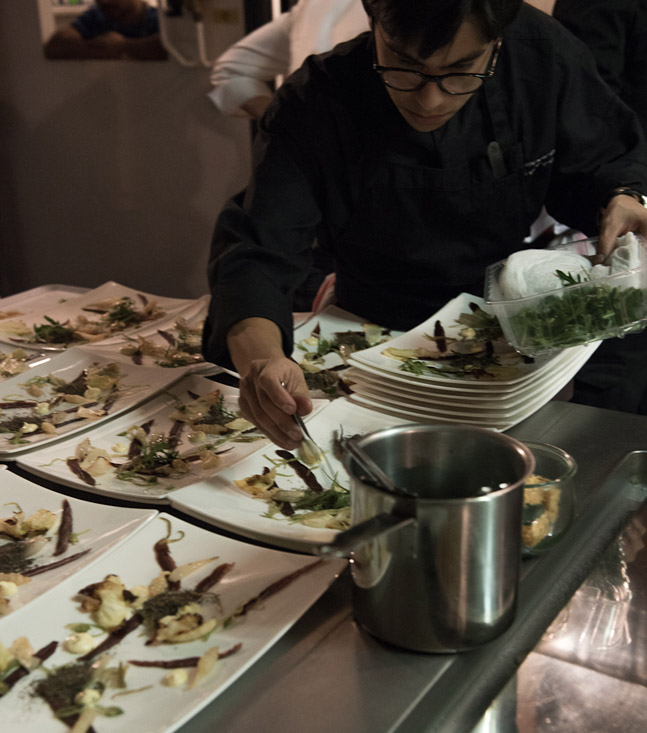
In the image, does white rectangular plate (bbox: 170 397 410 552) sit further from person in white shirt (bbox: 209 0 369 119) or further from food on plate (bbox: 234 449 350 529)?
person in white shirt (bbox: 209 0 369 119)

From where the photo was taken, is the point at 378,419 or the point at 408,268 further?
the point at 408,268

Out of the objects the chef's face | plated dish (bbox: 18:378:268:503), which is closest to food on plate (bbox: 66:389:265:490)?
plated dish (bbox: 18:378:268:503)

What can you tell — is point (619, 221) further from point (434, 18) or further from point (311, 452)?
point (311, 452)

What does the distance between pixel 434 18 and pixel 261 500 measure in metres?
0.72

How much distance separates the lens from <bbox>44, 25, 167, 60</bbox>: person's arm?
3998 mm

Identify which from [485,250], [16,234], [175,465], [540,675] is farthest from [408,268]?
[16,234]

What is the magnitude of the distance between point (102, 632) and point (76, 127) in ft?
13.6

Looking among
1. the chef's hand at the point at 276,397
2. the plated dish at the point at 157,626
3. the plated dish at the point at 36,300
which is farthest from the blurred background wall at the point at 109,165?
the plated dish at the point at 157,626

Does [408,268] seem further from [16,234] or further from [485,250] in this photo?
[16,234]

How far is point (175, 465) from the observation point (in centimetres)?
120

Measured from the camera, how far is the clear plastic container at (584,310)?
3.85 ft

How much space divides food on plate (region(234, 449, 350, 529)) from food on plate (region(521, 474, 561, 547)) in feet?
0.71

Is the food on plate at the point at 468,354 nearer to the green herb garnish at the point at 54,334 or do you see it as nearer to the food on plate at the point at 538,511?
the food on plate at the point at 538,511

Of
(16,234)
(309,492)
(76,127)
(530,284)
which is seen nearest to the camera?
(309,492)
